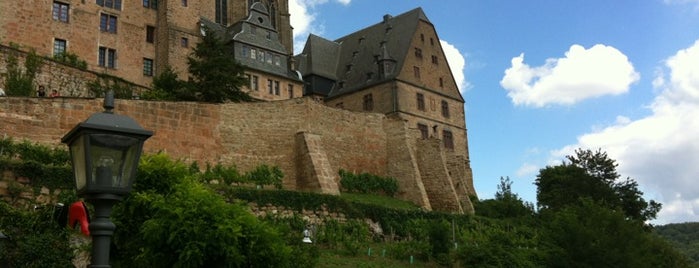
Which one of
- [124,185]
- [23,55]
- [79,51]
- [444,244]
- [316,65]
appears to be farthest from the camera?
[316,65]

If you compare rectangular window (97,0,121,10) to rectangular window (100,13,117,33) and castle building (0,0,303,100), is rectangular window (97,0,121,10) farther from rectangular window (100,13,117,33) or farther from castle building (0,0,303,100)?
rectangular window (100,13,117,33)

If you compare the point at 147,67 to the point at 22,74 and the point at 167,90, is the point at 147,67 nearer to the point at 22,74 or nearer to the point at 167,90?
the point at 167,90

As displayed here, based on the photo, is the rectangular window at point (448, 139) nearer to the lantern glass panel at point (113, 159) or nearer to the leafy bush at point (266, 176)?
the leafy bush at point (266, 176)

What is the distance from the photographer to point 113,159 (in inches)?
241

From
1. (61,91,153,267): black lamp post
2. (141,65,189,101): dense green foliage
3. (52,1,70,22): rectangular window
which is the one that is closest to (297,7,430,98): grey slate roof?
(141,65,189,101): dense green foliage

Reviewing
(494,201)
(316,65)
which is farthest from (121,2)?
(494,201)

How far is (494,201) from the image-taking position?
45.5 meters

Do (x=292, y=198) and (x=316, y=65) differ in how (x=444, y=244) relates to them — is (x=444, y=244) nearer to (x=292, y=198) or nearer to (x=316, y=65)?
(x=292, y=198)

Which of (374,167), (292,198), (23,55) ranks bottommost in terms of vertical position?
(292,198)

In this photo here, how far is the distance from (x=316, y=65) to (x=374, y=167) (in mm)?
21539

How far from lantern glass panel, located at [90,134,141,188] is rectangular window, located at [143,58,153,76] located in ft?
137

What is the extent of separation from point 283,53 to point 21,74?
75.9 ft

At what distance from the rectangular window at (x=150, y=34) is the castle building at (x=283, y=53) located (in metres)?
0.08

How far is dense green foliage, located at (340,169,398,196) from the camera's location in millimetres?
36844
